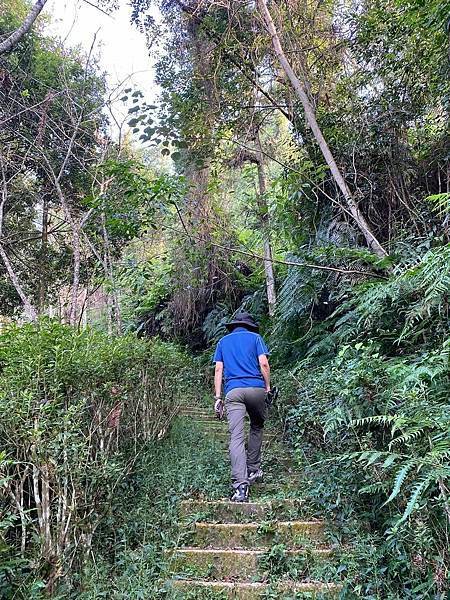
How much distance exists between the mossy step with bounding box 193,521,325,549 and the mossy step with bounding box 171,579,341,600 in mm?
461

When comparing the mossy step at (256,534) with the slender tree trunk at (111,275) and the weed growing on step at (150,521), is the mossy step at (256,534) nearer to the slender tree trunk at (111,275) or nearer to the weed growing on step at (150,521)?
the weed growing on step at (150,521)

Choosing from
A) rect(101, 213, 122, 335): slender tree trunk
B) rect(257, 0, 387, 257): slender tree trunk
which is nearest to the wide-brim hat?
rect(257, 0, 387, 257): slender tree trunk

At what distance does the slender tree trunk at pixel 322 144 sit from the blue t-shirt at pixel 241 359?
1.86 meters

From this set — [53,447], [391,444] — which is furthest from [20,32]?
[391,444]

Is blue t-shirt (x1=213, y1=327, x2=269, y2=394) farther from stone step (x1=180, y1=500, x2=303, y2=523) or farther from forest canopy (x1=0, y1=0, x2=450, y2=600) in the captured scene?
stone step (x1=180, y1=500, x2=303, y2=523)

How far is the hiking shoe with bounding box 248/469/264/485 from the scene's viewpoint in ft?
14.6

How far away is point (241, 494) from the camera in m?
3.99

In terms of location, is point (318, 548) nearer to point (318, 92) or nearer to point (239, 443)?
point (239, 443)

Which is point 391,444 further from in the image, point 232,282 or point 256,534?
point 232,282

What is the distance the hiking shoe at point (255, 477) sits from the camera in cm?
445

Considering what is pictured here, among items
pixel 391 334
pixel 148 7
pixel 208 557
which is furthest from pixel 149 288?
pixel 208 557

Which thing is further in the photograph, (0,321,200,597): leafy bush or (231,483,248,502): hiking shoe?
(231,483,248,502): hiking shoe

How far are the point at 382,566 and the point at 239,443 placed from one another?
5.55 ft

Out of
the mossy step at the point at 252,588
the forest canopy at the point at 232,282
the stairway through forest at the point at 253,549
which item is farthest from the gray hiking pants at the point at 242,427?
the mossy step at the point at 252,588
